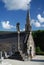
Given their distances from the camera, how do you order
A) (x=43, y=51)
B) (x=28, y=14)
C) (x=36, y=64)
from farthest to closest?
(x=43, y=51), (x=28, y=14), (x=36, y=64)

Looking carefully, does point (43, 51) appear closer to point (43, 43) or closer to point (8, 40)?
point (43, 43)

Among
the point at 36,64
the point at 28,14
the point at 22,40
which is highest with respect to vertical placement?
the point at 28,14

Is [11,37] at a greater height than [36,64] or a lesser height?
greater

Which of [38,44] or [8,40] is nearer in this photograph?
[8,40]

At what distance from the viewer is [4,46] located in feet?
125

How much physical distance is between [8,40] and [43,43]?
10.4 metres

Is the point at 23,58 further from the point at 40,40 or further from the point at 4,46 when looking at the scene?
the point at 40,40

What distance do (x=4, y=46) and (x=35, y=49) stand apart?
7.05 m

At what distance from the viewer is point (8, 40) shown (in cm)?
3819

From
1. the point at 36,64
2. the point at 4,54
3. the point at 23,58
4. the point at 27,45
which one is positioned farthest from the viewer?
the point at 27,45

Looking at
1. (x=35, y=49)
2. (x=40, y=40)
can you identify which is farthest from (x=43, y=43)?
(x=35, y=49)

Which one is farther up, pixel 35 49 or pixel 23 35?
pixel 23 35

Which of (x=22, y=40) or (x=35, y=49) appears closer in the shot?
(x=22, y=40)

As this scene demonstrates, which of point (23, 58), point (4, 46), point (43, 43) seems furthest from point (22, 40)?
point (43, 43)
